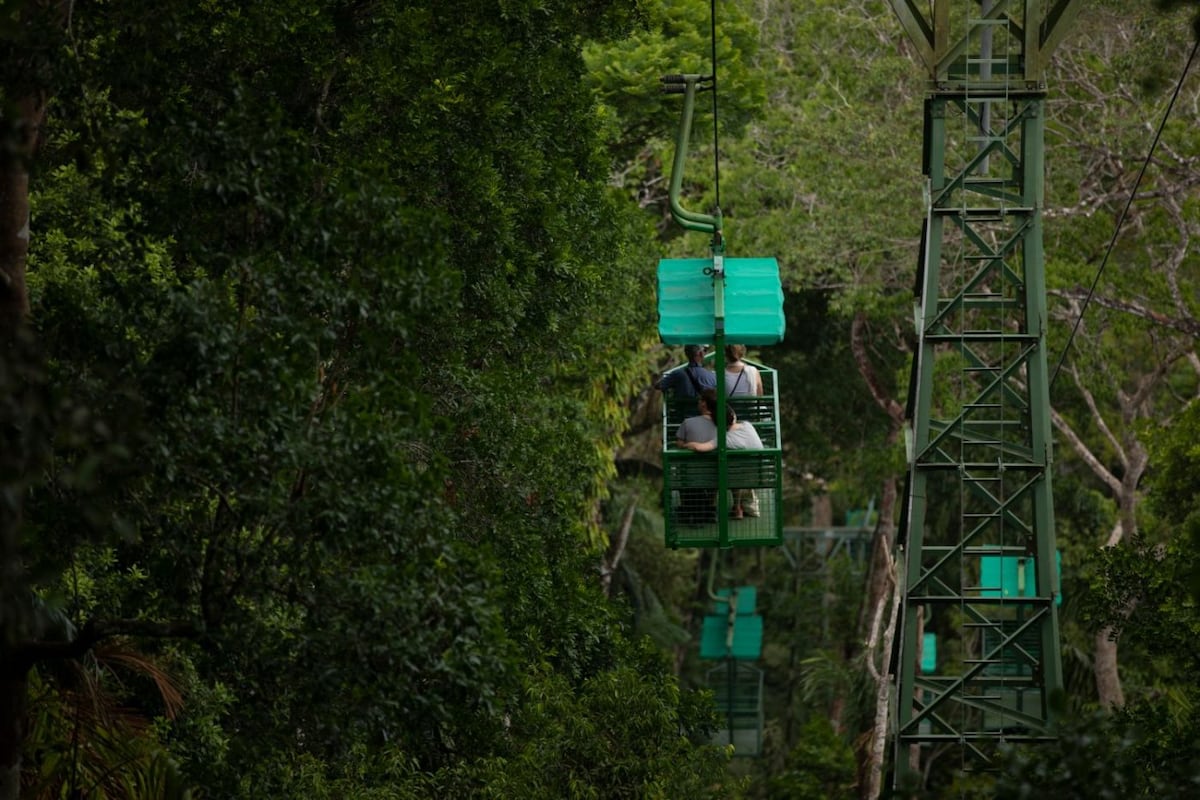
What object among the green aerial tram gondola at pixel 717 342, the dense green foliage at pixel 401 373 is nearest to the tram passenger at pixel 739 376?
the green aerial tram gondola at pixel 717 342

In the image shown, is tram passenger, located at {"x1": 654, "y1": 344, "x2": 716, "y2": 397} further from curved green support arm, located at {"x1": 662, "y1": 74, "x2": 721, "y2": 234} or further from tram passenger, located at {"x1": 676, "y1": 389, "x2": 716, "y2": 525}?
curved green support arm, located at {"x1": 662, "y1": 74, "x2": 721, "y2": 234}

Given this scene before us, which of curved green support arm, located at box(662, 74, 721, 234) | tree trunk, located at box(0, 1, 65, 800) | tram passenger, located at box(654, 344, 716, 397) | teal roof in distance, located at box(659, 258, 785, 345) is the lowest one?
tree trunk, located at box(0, 1, 65, 800)

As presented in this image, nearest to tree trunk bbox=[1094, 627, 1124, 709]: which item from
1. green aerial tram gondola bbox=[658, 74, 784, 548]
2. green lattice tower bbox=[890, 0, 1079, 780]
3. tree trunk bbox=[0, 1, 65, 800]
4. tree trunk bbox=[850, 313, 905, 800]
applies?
tree trunk bbox=[850, 313, 905, 800]

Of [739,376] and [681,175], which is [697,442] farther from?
[681,175]

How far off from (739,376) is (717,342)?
1637 mm

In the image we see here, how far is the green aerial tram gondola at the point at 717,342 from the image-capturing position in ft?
45.9

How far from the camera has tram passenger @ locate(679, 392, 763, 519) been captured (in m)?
14.9

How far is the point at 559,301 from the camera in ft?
49.5

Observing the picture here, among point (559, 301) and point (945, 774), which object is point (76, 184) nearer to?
point (559, 301)

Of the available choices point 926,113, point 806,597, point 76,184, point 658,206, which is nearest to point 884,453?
point 658,206

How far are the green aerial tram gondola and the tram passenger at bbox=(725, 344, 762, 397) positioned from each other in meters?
0.11

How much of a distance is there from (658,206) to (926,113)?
15701 mm

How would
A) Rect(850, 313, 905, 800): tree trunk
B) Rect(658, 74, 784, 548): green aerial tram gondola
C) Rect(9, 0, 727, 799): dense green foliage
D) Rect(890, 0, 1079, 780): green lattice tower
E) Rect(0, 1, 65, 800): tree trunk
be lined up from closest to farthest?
Result: Rect(0, 1, 65, 800): tree trunk < Rect(9, 0, 727, 799): dense green foliage < Rect(658, 74, 784, 548): green aerial tram gondola < Rect(890, 0, 1079, 780): green lattice tower < Rect(850, 313, 905, 800): tree trunk

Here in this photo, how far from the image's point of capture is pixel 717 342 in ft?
45.1
